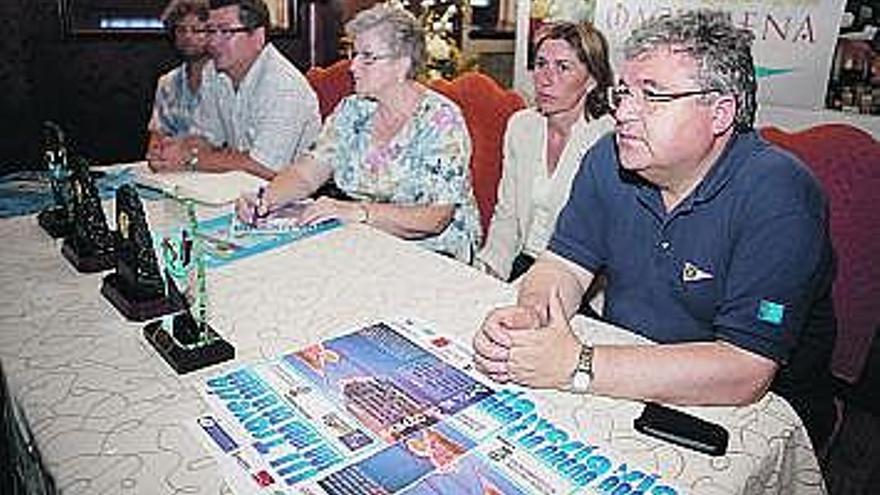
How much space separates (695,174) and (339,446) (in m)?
0.80

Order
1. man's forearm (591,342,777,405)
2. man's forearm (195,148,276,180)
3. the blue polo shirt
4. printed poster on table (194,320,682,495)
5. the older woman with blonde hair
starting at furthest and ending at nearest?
man's forearm (195,148,276,180)
the older woman with blonde hair
the blue polo shirt
man's forearm (591,342,777,405)
printed poster on table (194,320,682,495)

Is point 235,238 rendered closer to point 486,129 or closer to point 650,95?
point 650,95

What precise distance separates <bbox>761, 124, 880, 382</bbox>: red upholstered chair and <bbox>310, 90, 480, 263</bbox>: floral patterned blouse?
0.92m

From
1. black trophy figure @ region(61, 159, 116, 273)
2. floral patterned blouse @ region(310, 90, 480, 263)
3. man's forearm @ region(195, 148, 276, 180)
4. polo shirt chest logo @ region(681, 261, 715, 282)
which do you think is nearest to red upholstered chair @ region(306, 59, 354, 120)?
man's forearm @ region(195, 148, 276, 180)

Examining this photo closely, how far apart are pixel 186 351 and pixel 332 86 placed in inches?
83.0

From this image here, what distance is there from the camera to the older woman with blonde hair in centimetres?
201

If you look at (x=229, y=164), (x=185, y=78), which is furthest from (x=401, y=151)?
(x=185, y=78)

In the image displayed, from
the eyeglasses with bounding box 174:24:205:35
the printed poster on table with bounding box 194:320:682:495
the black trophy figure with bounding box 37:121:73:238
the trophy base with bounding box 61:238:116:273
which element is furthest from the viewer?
the eyeglasses with bounding box 174:24:205:35

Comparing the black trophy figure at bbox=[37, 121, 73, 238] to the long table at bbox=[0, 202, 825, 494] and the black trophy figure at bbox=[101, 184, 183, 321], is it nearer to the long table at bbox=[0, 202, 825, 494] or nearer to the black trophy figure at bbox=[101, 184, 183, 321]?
the long table at bbox=[0, 202, 825, 494]

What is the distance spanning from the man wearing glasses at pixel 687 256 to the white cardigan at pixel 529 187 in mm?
622

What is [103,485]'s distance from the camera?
819 mm

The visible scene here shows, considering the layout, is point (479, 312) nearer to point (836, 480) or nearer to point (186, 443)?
point (186, 443)

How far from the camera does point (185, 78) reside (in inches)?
112

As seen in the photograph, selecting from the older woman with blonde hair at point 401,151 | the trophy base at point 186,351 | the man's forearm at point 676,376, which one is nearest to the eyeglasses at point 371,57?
the older woman with blonde hair at point 401,151
